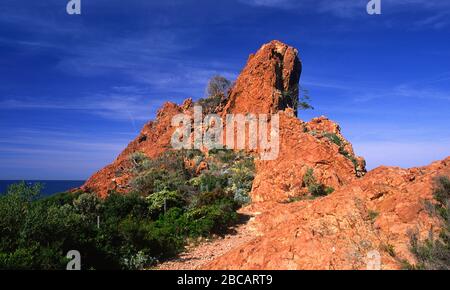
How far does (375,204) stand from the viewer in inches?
255

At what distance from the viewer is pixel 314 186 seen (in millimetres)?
16922

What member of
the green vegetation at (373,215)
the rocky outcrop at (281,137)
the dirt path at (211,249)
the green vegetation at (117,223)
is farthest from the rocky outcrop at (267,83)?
the green vegetation at (373,215)

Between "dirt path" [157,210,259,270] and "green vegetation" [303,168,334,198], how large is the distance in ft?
10.9

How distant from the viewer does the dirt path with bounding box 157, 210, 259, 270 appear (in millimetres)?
10375

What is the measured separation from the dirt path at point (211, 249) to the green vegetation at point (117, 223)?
1.28ft

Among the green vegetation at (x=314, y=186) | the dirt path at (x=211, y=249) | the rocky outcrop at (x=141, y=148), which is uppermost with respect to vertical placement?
the rocky outcrop at (x=141, y=148)

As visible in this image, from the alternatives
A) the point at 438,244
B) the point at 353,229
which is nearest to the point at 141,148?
the point at 353,229

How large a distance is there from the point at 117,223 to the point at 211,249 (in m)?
3.24

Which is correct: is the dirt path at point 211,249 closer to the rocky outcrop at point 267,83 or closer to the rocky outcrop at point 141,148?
the rocky outcrop at point 141,148

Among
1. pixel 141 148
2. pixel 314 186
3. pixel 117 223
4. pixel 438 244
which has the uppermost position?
pixel 141 148

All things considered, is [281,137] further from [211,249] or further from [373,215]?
[373,215]

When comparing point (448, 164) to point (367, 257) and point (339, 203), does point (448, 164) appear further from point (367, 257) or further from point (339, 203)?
point (367, 257)

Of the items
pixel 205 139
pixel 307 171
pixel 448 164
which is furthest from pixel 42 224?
pixel 205 139

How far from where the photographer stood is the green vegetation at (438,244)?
16.7 ft
